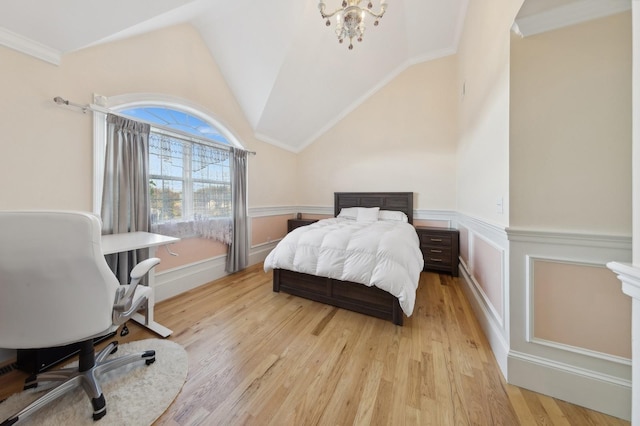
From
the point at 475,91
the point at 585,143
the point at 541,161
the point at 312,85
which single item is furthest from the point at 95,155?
the point at 475,91

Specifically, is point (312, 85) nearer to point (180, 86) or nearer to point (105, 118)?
point (180, 86)

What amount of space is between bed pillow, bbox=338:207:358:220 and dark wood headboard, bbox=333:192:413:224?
206 mm

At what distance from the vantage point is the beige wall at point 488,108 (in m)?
1.38

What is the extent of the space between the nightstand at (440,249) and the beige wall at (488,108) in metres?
0.69

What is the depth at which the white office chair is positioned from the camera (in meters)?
0.90

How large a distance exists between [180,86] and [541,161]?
3.29 m

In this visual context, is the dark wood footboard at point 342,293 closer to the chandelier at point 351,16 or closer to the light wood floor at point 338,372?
the light wood floor at point 338,372

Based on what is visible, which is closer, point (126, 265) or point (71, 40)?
point (71, 40)

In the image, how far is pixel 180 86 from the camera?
2477mm

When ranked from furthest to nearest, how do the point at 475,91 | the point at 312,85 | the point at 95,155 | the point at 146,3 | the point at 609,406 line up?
the point at 312,85 < the point at 475,91 < the point at 95,155 < the point at 146,3 < the point at 609,406

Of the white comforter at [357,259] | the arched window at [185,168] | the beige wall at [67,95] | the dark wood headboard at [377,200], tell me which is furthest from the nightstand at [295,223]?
the beige wall at [67,95]

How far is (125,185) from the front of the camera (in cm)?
202

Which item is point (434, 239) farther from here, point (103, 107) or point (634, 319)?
point (103, 107)

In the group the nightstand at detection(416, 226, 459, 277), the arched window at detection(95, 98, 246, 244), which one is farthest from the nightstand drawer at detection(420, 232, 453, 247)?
the arched window at detection(95, 98, 246, 244)
